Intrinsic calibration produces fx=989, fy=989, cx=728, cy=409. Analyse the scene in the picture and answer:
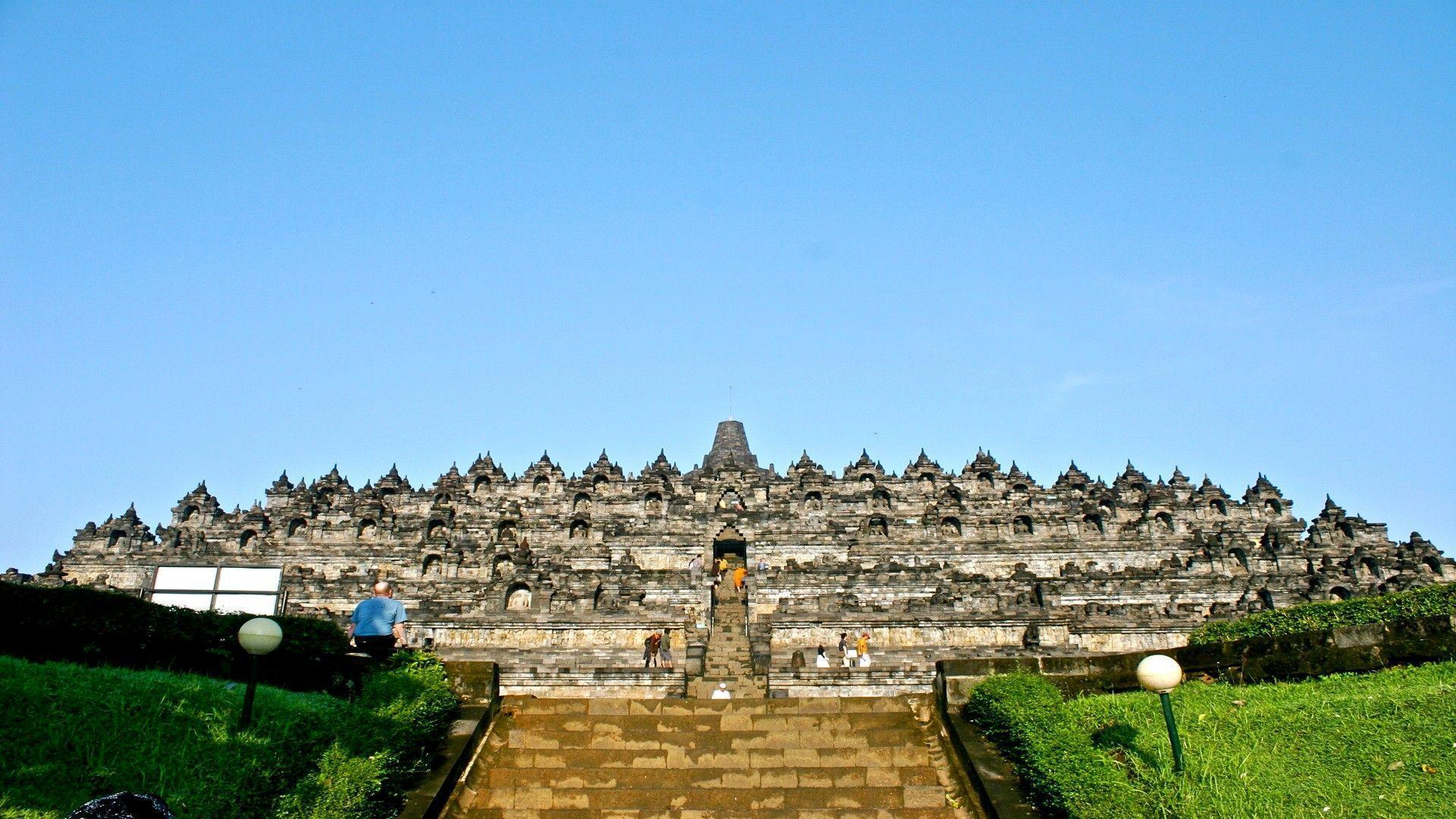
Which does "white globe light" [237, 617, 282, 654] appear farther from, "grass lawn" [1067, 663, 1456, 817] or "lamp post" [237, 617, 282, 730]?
"grass lawn" [1067, 663, 1456, 817]

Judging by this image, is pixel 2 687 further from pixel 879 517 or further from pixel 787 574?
pixel 879 517

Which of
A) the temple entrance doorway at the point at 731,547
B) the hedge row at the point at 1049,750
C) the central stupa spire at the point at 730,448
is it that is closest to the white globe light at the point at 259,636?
the hedge row at the point at 1049,750

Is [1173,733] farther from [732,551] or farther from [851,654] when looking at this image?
[732,551]

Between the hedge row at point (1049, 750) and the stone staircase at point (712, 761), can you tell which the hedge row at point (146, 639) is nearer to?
the stone staircase at point (712, 761)

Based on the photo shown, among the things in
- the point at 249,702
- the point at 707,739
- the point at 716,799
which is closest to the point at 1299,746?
the point at 716,799

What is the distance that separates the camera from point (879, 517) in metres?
48.5

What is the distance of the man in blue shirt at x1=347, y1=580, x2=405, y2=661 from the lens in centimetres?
1661

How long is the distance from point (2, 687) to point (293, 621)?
496 cm

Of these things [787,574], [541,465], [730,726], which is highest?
[541,465]

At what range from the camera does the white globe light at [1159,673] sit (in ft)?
40.9

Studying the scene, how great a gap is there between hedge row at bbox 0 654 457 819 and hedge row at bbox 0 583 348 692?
0.90 meters

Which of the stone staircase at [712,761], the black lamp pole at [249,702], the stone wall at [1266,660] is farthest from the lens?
the stone wall at [1266,660]

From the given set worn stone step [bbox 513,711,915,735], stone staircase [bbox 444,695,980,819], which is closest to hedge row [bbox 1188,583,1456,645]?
worn stone step [bbox 513,711,915,735]

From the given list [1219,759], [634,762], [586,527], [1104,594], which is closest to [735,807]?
[634,762]
